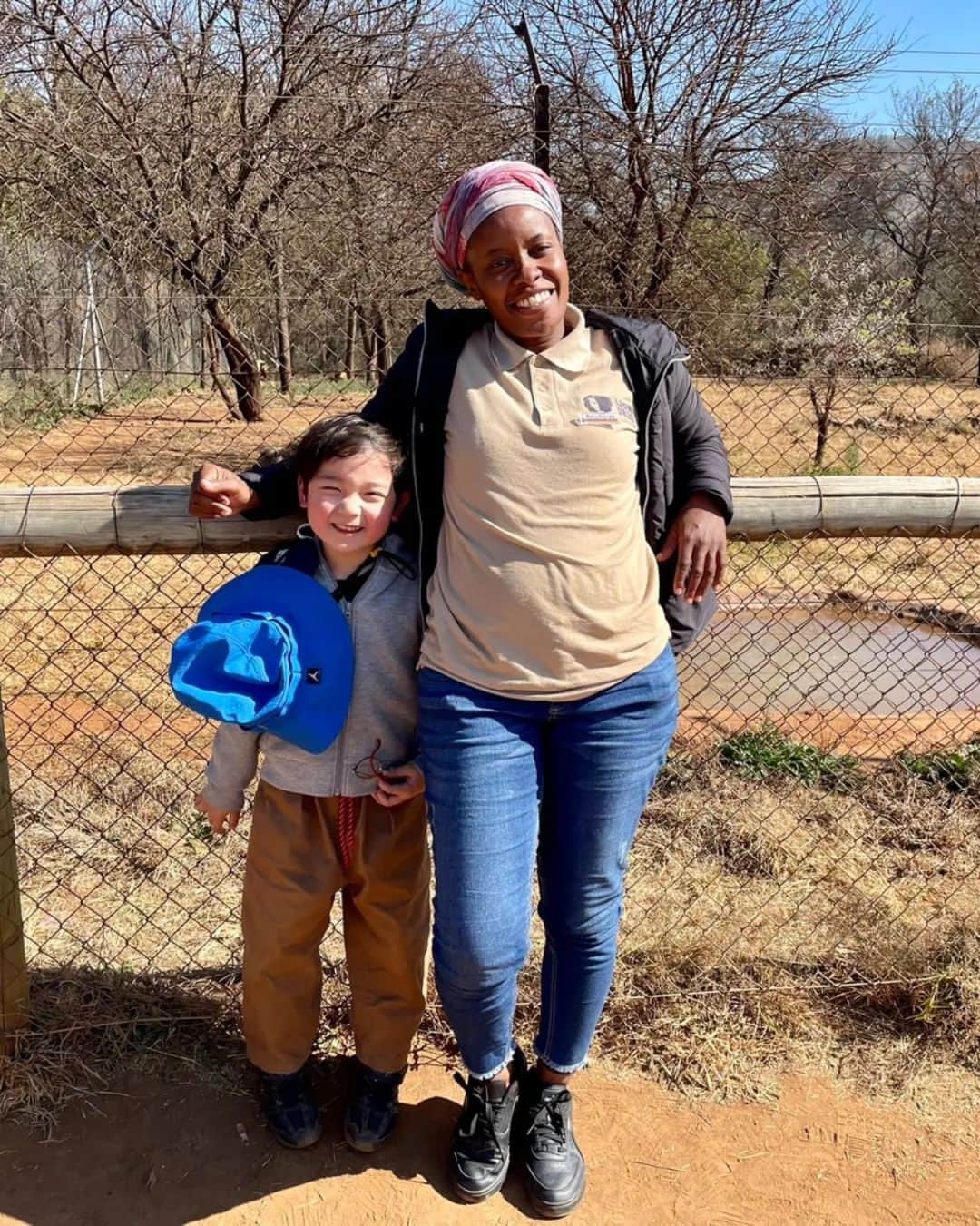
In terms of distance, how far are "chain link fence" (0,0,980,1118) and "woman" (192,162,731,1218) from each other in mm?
812

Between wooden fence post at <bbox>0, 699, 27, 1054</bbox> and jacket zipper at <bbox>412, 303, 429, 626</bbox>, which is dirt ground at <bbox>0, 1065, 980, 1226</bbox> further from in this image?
jacket zipper at <bbox>412, 303, 429, 626</bbox>

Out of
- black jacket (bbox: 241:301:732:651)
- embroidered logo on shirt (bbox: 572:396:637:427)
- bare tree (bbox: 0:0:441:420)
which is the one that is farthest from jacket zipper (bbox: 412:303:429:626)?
bare tree (bbox: 0:0:441:420)

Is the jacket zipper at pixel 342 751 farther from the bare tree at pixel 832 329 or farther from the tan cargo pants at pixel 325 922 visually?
the bare tree at pixel 832 329

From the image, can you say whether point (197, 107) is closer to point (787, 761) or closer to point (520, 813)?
point (787, 761)

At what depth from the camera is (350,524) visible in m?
1.71

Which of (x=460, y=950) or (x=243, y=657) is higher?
(x=243, y=657)

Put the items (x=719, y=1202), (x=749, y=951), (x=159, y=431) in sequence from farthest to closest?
(x=159, y=431), (x=749, y=951), (x=719, y=1202)

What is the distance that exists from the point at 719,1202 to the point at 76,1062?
1.39m

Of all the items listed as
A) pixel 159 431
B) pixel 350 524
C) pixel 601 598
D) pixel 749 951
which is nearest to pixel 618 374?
pixel 601 598

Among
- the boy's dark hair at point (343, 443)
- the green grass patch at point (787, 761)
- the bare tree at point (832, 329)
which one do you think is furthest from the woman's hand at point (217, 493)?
the bare tree at point (832, 329)

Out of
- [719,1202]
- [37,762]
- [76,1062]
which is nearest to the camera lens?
[719,1202]

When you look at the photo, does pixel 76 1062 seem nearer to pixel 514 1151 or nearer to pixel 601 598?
pixel 514 1151

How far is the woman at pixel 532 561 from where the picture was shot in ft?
5.37

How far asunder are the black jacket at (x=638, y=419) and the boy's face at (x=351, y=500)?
6cm
